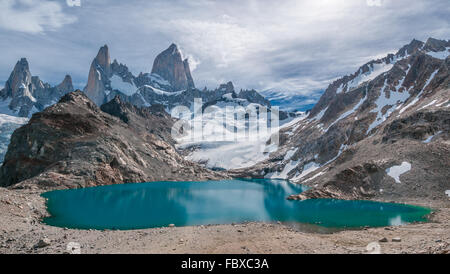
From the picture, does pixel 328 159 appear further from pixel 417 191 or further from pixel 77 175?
pixel 77 175

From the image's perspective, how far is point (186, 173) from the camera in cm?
14175

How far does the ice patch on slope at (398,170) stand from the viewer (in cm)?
7077

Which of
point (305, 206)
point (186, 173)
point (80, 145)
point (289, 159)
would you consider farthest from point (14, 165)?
point (289, 159)

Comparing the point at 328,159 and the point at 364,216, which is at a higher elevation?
the point at 328,159

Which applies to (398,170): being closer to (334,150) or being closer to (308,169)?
(334,150)

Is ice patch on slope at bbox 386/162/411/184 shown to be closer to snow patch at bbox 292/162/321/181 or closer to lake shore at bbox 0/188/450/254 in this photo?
lake shore at bbox 0/188/450/254

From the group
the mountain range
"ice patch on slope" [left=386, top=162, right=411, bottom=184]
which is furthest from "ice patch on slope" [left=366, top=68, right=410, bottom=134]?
"ice patch on slope" [left=386, top=162, right=411, bottom=184]

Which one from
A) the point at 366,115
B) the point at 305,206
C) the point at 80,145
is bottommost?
the point at 305,206

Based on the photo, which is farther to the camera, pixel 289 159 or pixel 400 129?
pixel 289 159

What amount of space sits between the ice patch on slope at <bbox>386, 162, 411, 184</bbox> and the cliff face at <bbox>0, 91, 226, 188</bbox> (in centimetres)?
8685

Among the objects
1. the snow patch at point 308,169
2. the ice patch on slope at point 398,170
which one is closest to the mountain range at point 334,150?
the ice patch on slope at point 398,170

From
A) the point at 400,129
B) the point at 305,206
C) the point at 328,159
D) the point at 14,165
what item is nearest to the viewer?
the point at 305,206
